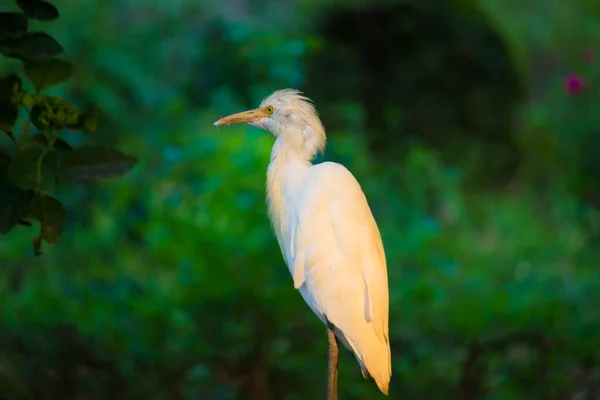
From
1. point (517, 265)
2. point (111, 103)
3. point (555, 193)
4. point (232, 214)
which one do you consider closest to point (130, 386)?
point (232, 214)

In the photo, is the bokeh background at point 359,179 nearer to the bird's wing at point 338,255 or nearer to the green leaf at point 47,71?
the bird's wing at point 338,255

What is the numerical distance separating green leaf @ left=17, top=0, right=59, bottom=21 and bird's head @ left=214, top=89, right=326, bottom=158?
0.66 metres

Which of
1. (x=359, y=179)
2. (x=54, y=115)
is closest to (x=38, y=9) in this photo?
(x=54, y=115)

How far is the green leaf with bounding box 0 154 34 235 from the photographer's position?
0.80m

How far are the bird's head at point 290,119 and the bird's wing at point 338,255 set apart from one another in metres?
0.10

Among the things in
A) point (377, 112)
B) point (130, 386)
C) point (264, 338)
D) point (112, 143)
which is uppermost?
point (377, 112)

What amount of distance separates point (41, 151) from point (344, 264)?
743mm

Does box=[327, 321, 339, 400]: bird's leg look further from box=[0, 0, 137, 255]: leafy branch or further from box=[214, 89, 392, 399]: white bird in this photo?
box=[0, 0, 137, 255]: leafy branch

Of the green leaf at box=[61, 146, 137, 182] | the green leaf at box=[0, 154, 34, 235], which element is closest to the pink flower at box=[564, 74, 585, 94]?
the green leaf at box=[61, 146, 137, 182]

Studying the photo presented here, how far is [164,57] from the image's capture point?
2824mm

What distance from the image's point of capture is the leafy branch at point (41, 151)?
0.81 metres

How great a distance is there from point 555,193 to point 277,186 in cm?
169

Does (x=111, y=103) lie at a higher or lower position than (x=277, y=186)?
lower

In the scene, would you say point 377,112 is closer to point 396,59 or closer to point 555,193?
point 396,59
